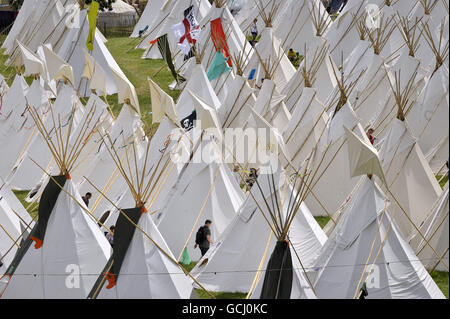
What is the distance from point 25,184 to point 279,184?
22.0ft

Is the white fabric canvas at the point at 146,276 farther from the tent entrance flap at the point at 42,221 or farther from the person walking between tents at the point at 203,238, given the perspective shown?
the person walking between tents at the point at 203,238

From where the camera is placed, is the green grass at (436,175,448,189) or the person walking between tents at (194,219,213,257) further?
the green grass at (436,175,448,189)

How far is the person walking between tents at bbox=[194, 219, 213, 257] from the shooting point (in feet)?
44.5

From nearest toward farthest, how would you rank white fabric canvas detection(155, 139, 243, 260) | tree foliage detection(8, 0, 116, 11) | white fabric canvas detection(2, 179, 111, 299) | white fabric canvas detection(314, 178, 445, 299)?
white fabric canvas detection(314, 178, 445, 299) → white fabric canvas detection(2, 179, 111, 299) → white fabric canvas detection(155, 139, 243, 260) → tree foliage detection(8, 0, 116, 11)

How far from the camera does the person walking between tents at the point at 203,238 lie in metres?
13.6

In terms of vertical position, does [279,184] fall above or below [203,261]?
above

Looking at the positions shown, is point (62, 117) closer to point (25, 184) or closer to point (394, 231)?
point (25, 184)

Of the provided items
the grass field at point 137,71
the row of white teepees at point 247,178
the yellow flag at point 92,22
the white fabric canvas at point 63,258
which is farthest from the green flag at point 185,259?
the yellow flag at point 92,22

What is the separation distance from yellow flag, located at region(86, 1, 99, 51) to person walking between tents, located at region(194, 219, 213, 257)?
9.74 metres

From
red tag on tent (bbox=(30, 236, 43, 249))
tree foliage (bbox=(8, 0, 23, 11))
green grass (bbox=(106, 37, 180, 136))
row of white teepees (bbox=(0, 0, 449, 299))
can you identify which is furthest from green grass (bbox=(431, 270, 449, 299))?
tree foliage (bbox=(8, 0, 23, 11))

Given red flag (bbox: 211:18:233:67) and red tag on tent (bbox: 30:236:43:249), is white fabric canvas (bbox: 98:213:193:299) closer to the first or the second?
red tag on tent (bbox: 30:236:43:249)

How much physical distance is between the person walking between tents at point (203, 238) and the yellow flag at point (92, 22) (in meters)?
9.74
